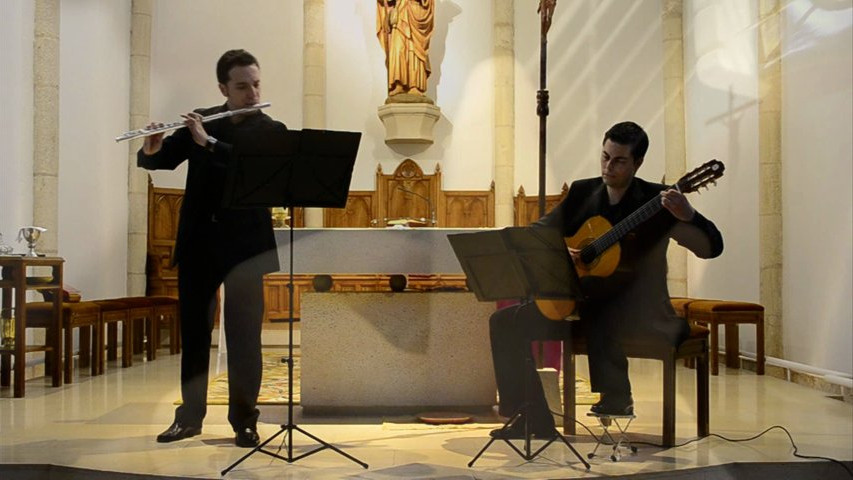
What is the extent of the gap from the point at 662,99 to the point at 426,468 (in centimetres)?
249

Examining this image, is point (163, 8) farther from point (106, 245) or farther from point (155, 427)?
point (155, 427)

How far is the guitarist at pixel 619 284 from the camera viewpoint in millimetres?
4168

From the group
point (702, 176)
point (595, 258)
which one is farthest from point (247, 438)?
point (702, 176)

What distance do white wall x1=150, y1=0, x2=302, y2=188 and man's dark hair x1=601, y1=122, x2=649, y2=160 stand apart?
1.97 m

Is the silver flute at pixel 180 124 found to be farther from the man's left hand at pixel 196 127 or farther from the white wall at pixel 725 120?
the white wall at pixel 725 120

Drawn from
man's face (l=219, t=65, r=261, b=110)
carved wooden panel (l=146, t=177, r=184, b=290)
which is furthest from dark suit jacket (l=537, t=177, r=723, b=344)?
carved wooden panel (l=146, t=177, r=184, b=290)

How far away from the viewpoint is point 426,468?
156 inches

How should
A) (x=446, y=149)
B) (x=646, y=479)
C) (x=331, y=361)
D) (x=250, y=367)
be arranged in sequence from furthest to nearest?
(x=446, y=149) → (x=331, y=361) → (x=250, y=367) → (x=646, y=479)

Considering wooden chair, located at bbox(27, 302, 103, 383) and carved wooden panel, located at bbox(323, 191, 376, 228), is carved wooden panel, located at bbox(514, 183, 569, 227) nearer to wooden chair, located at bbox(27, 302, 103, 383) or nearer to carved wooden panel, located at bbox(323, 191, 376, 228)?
carved wooden panel, located at bbox(323, 191, 376, 228)

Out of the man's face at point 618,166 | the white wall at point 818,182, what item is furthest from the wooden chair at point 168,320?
the white wall at point 818,182

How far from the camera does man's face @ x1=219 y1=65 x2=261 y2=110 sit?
4395 millimetres

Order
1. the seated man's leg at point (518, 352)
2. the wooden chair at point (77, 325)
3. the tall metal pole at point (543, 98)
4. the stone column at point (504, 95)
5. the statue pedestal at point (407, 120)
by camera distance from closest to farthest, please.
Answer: the seated man's leg at point (518, 352) < the tall metal pole at point (543, 98) < the wooden chair at point (77, 325) < the stone column at point (504, 95) < the statue pedestal at point (407, 120)

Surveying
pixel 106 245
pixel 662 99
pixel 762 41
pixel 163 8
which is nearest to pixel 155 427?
pixel 106 245

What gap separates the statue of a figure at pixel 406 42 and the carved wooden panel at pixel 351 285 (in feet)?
6.30
